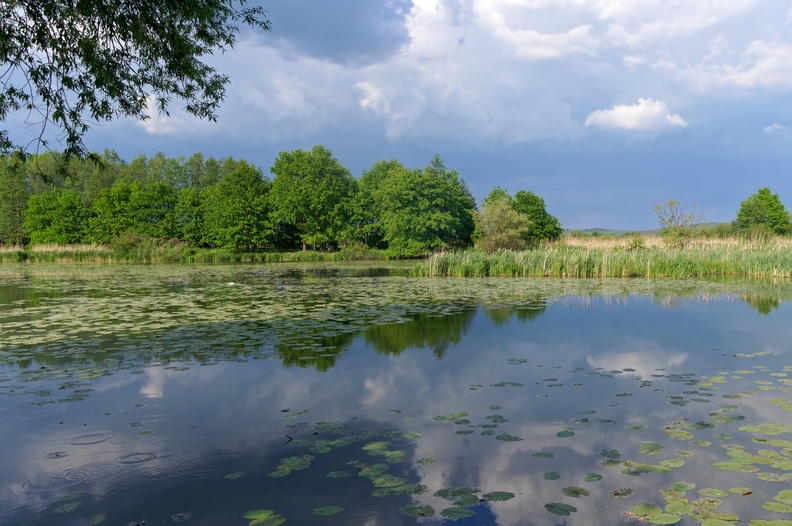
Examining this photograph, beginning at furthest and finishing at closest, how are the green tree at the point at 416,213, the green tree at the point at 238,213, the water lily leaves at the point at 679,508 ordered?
the green tree at the point at 238,213, the green tree at the point at 416,213, the water lily leaves at the point at 679,508

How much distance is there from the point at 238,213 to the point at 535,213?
30272mm

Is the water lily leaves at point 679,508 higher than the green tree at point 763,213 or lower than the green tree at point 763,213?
lower

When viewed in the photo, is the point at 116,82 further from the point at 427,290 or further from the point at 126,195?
the point at 126,195

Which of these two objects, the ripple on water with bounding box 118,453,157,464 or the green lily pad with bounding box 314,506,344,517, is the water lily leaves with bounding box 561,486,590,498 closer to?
the green lily pad with bounding box 314,506,344,517

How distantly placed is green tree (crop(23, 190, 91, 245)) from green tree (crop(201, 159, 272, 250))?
12169mm

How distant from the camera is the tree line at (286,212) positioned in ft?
152

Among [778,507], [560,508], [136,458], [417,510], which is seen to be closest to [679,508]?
[778,507]

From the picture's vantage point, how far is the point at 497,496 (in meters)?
3.55

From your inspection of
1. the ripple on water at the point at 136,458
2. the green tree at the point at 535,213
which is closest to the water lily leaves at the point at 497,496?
the ripple on water at the point at 136,458

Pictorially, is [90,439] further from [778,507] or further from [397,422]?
[778,507]

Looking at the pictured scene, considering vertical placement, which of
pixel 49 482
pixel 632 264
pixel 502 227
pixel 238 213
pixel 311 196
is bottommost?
pixel 49 482

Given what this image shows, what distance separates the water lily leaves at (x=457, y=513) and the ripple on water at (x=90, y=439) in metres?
3.22

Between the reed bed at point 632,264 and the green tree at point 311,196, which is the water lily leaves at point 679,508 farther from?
the green tree at point 311,196

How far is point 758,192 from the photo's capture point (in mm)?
56969
